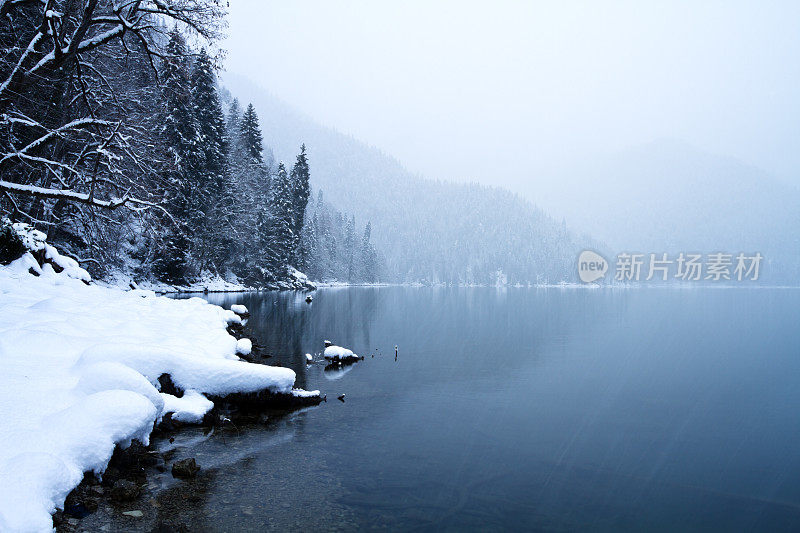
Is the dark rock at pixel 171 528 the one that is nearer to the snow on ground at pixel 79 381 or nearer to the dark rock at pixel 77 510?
the dark rock at pixel 77 510

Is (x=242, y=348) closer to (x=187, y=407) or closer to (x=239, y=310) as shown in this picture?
(x=187, y=407)

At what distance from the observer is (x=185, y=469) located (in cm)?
714

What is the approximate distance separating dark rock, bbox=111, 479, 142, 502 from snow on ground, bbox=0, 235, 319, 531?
380mm

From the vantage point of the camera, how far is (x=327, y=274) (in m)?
110

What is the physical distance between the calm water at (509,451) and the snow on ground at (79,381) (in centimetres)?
113

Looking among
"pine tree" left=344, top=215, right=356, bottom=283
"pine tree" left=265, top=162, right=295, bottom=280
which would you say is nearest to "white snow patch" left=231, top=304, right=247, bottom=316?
"pine tree" left=265, top=162, right=295, bottom=280

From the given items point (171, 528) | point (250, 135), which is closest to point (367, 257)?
point (250, 135)

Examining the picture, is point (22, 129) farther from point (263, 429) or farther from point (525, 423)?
point (525, 423)

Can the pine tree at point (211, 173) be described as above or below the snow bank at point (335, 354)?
above

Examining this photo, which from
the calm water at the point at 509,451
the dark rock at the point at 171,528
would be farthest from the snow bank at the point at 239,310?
the dark rock at the point at 171,528

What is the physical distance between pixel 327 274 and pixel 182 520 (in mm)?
104632

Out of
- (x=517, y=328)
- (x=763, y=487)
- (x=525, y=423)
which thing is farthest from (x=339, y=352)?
(x=517, y=328)

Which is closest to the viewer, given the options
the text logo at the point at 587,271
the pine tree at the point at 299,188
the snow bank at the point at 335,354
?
the snow bank at the point at 335,354

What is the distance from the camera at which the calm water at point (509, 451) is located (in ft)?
22.6
